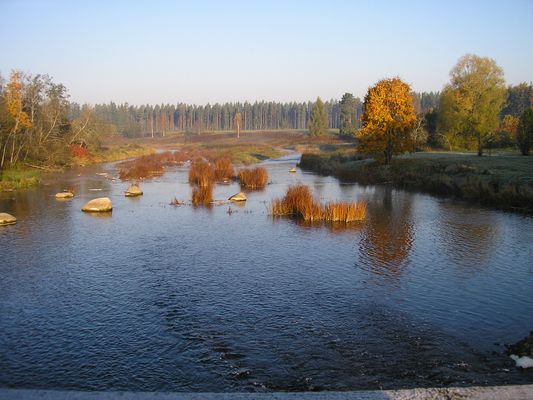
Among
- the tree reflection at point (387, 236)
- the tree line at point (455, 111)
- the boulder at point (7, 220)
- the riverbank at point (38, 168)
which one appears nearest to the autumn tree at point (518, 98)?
the tree line at point (455, 111)

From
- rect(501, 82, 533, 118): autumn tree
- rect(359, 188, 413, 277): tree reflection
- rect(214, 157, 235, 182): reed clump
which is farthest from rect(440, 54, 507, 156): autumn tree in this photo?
rect(501, 82, 533, 118): autumn tree

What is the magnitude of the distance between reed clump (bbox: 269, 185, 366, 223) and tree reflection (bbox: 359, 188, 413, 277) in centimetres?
99

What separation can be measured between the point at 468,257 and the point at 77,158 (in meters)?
59.5

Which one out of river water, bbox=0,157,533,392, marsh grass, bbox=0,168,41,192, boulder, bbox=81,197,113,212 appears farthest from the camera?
marsh grass, bbox=0,168,41,192

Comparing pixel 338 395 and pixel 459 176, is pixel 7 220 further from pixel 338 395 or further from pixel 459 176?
pixel 459 176

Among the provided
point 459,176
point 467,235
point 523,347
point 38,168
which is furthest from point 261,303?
point 38,168

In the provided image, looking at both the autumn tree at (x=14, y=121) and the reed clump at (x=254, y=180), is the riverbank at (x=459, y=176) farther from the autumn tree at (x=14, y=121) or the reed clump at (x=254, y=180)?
the autumn tree at (x=14, y=121)

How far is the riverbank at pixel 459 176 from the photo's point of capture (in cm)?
2858

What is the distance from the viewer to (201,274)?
1539 centimetres

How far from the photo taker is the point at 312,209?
2511 centimetres

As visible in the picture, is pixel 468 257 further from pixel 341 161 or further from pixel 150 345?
pixel 341 161

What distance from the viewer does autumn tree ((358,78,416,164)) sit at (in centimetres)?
4469

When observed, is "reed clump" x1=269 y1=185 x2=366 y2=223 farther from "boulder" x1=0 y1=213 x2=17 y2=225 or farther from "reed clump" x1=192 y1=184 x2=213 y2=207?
"boulder" x1=0 y1=213 x2=17 y2=225

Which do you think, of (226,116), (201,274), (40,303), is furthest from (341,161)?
(226,116)
